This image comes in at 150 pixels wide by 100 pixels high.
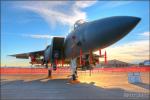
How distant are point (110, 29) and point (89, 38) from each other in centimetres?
157

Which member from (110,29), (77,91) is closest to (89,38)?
(110,29)

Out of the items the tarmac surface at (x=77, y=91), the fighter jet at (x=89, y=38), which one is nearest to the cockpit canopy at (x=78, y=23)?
the fighter jet at (x=89, y=38)

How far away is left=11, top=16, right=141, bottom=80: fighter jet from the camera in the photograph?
926cm

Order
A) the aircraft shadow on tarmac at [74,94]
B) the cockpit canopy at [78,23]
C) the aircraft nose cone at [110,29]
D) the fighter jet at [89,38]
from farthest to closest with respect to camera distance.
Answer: the cockpit canopy at [78,23]
the fighter jet at [89,38]
the aircraft nose cone at [110,29]
the aircraft shadow on tarmac at [74,94]

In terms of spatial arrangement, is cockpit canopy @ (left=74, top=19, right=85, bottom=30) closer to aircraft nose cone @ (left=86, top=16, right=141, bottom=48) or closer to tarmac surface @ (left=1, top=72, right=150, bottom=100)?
aircraft nose cone @ (left=86, top=16, right=141, bottom=48)

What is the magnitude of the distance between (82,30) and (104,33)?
7.62 ft

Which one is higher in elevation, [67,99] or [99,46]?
[99,46]

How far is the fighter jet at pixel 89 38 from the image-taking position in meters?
9.26

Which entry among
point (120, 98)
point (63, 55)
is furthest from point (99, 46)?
point (63, 55)

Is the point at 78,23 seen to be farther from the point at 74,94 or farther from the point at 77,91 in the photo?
the point at 74,94

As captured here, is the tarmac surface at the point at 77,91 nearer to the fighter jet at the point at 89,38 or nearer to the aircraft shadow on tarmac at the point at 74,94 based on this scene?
the aircraft shadow on tarmac at the point at 74,94

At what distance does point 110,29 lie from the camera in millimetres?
9469

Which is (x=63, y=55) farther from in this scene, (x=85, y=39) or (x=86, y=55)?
(x=85, y=39)

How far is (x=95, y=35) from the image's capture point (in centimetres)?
1029
